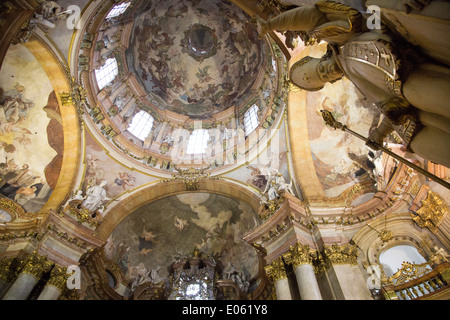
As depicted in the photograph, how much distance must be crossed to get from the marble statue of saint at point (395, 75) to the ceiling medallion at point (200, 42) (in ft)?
49.0

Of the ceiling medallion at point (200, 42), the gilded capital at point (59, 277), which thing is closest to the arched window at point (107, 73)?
the ceiling medallion at point (200, 42)

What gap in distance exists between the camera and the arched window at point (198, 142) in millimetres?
16062

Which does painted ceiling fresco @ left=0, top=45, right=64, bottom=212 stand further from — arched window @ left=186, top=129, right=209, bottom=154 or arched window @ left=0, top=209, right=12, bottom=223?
arched window @ left=186, top=129, right=209, bottom=154

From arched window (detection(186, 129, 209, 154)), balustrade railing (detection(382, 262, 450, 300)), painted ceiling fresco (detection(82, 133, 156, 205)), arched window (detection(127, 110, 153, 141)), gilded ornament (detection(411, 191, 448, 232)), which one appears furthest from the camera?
arched window (detection(186, 129, 209, 154))

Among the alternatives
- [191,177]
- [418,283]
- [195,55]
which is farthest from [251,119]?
[418,283]

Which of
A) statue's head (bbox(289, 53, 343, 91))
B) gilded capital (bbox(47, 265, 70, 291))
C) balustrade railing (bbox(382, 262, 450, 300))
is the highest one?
statue's head (bbox(289, 53, 343, 91))

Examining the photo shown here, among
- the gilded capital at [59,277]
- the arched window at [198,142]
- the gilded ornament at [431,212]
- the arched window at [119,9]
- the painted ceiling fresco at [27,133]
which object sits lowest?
the gilded capital at [59,277]

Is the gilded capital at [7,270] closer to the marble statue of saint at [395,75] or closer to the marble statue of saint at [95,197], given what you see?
the marble statue of saint at [95,197]

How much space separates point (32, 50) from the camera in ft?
32.3

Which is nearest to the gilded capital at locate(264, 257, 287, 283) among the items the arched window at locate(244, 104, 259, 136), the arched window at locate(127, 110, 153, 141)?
the arched window at locate(244, 104, 259, 136)

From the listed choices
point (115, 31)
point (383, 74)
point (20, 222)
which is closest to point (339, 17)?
point (383, 74)

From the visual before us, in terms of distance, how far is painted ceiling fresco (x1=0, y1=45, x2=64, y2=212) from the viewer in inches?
400

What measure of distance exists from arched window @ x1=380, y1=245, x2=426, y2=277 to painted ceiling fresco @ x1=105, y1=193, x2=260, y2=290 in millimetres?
5266

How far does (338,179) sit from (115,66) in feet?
43.9
